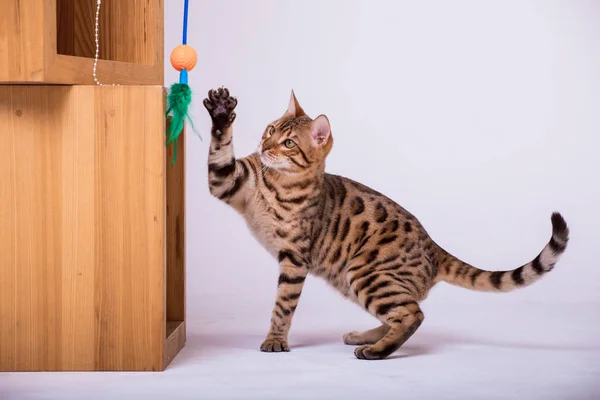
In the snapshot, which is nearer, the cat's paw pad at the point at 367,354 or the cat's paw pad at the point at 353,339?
the cat's paw pad at the point at 367,354

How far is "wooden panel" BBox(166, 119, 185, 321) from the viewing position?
3.57 m

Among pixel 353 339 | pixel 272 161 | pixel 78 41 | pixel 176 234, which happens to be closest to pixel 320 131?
pixel 272 161

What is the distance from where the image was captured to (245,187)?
3545 millimetres

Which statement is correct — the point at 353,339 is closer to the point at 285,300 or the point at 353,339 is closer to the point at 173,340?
the point at 285,300

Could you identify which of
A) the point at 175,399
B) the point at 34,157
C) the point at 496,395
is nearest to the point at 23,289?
the point at 34,157

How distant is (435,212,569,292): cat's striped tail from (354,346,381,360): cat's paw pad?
534 millimetres

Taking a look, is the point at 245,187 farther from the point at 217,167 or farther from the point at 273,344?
the point at 273,344

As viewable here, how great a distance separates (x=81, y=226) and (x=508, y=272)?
5.37 feet

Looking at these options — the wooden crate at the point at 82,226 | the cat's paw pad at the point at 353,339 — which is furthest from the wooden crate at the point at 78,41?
the cat's paw pad at the point at 353,339

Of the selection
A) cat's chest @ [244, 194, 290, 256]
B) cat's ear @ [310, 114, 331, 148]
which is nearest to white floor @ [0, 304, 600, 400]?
cat's chest @ [244, 194, 290, 256]

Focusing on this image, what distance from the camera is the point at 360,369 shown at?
307 centimetres

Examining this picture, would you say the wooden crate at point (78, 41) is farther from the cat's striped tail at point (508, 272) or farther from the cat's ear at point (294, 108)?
the cat's striped tail at point (508, 272)

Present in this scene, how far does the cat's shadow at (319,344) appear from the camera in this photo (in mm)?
3361

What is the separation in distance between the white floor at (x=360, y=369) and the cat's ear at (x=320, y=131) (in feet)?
2.64
